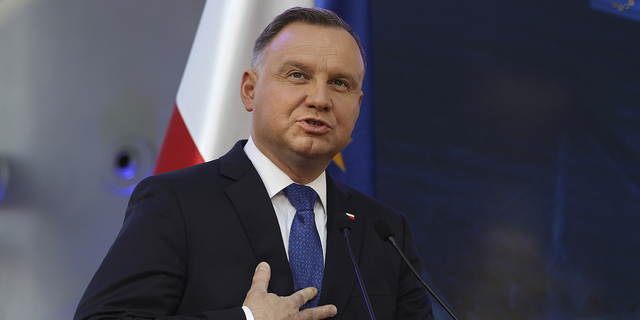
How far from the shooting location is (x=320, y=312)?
1.06 metres

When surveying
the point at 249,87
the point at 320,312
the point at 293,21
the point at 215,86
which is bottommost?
the point at 320,312

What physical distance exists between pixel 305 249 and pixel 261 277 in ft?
0.48

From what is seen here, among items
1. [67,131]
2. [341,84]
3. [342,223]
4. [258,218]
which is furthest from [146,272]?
[67,131]

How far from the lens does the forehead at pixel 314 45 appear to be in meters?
1.24

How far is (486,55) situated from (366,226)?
2418 millimetres

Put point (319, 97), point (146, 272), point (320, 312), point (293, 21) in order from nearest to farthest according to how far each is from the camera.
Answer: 1. point (146, 272)
2. point (320, 312)
3. point (319, 97)
4. point (293, 21)

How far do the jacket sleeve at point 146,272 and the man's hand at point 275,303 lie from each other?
4 centimetres

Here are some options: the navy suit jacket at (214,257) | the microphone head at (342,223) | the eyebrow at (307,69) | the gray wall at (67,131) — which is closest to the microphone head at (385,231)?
the microphone head at (342,223)

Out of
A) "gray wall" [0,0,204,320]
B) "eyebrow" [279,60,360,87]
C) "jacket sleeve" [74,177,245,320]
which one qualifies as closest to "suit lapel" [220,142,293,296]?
"jacket sleeve" [74,177,245,320]

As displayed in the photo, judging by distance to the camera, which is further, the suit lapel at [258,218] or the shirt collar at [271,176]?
the shirt collar at [271,176]

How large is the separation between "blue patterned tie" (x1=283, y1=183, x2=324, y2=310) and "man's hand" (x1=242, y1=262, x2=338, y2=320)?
55 mm

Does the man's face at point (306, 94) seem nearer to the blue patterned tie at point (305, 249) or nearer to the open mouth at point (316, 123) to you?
the open mouth at point (316, 123)

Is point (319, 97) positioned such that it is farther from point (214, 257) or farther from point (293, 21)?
point (214, 257)

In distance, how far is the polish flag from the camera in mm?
1973
